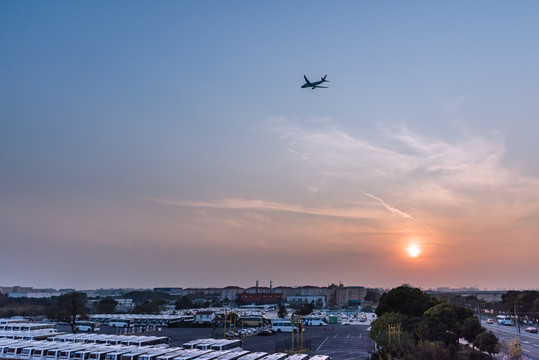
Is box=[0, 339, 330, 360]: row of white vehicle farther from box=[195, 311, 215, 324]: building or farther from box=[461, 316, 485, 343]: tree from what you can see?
box=[195, 311, 215, 324]: building

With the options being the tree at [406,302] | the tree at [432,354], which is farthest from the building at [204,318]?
the tree at [432,354]

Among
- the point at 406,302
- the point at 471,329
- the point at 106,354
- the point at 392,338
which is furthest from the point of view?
the point at 406,302

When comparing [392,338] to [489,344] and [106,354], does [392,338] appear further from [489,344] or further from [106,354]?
[106,354]

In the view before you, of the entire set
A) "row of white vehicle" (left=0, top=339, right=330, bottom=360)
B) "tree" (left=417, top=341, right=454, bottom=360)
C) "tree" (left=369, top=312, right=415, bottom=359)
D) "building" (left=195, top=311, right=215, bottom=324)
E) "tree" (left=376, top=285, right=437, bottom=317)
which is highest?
"tree" (left=376, top=285, right=437, bottom=317)

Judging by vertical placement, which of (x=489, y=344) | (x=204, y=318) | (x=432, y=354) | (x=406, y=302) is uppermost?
(x=406, y=302)

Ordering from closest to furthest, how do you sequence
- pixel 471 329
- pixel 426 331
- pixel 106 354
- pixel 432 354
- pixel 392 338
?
pixel 432 354 → pixel 106 354 → pixel 392 338 → pixel 426 331 → pixel 471 329

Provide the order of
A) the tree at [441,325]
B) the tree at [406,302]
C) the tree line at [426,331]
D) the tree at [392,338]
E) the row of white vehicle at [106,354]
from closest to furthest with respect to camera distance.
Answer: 1. the row of white vehicle at [106,354]
2. the tree at [392,338]
3. the tree line at [426,331]
4. the tree at [441,325]
5. the tree at [406,302]

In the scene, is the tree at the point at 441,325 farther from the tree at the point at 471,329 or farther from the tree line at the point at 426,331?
the tree at the point at 471,329

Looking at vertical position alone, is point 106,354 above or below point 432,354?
below

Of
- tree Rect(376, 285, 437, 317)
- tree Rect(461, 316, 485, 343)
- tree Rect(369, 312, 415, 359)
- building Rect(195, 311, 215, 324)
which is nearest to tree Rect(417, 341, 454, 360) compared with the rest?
tree Rect(369, 312, 415, 359)

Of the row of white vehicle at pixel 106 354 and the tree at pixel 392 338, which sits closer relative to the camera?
the row of white vehicle at pixel 106 354

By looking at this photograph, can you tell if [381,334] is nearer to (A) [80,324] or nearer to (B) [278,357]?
(B) [278,357]

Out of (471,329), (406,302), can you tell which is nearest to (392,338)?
(471,329)
